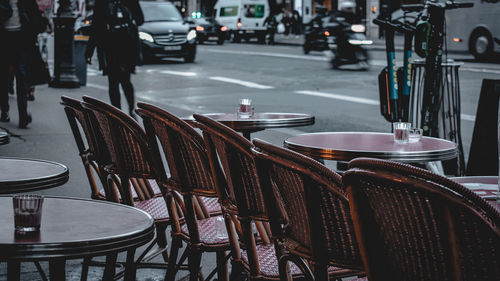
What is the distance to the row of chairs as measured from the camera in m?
1.78

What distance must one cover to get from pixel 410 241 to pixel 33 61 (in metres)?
8.67

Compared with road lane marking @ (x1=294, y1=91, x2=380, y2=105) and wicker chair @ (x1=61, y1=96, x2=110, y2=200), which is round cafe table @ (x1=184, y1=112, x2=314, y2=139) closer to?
wicker chair @ (x1=61, y1=96, x2=110, y2=200)

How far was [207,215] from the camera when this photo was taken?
400 centimetres

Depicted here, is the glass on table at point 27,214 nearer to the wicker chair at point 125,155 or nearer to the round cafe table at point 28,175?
the round cafe table at point 28,175

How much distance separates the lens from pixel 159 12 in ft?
79.4

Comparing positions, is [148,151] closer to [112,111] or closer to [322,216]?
[112,111]

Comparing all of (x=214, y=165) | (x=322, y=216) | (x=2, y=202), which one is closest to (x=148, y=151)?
(x=214, y=165)

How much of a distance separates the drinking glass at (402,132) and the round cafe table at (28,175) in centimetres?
164

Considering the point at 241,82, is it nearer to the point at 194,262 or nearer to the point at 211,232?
the point at 211,232

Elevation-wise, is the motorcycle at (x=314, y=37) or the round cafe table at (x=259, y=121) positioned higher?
the round cafe table at (x=259, y=121)

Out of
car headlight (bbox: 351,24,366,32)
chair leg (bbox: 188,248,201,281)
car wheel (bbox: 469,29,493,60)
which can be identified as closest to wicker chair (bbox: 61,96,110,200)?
chair leg (bbox: 188,248,201,281)

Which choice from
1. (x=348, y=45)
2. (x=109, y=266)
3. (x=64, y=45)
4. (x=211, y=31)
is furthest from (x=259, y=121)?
(x=211, y=31)

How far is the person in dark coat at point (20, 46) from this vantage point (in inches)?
375

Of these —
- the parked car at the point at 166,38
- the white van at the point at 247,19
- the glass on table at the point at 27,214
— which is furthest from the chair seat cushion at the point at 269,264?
the white van at the point at 247,19
